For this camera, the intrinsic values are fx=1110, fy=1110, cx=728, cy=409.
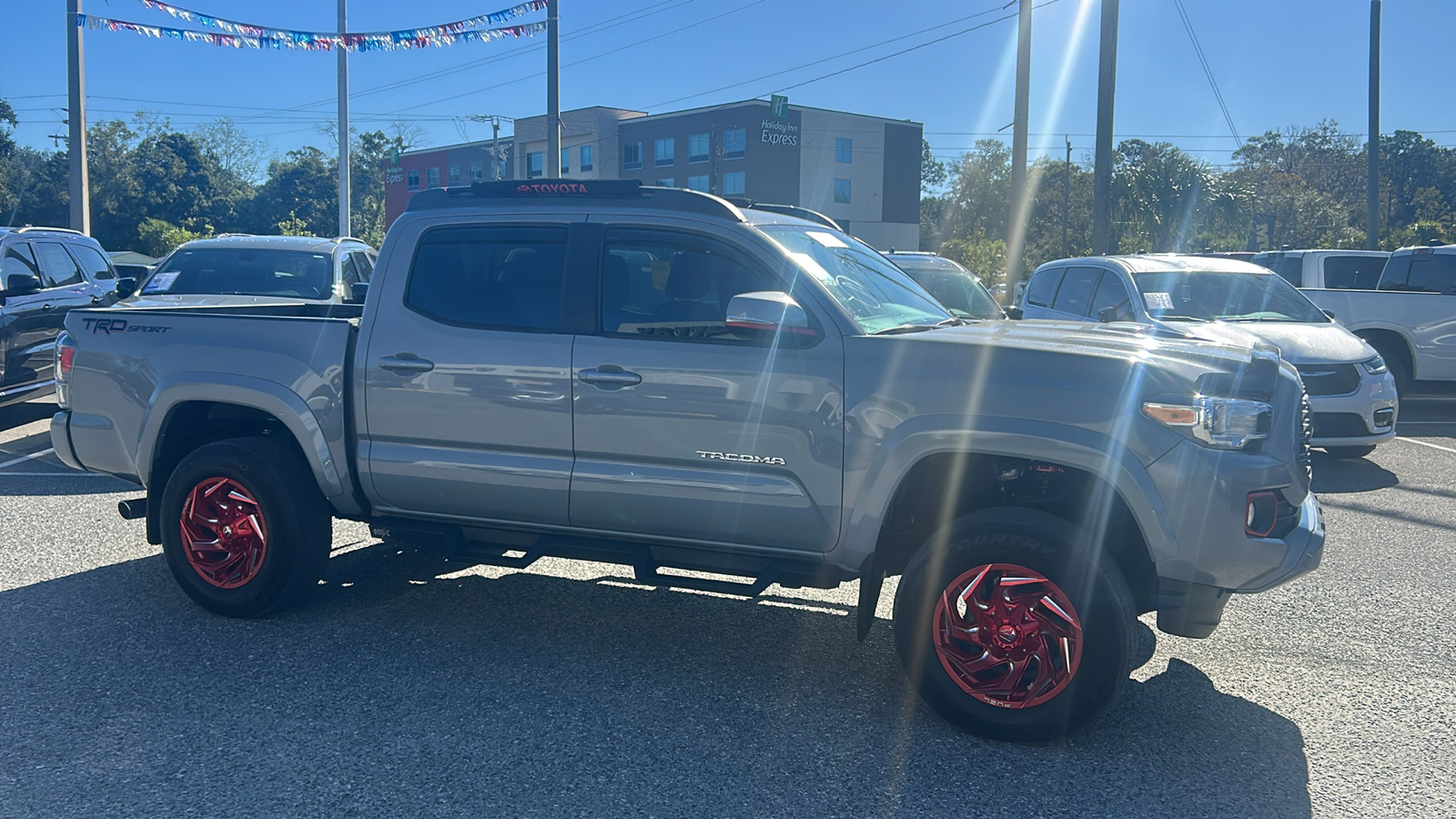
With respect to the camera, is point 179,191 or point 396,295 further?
point 179,191

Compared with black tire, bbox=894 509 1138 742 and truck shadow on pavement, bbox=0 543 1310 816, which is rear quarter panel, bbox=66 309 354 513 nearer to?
truck shadow on pavement, bbox=0 543 1310 816

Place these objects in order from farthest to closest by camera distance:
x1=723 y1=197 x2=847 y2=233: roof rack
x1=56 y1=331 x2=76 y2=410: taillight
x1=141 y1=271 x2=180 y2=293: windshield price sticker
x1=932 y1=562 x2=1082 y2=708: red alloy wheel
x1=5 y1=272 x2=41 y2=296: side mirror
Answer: x1=141 y1=271 x2=180 y2=293: windshield price sticker < x1=5 y1=272 x2=41 y2=296: side mirror < x1=56 y1=331 x2=76 y2=410: taillight < x1=723 y1=197 x2=847 y2=233: roof rack < x1=932 y1=562 x2=1082 y2=708: red alloy wheel

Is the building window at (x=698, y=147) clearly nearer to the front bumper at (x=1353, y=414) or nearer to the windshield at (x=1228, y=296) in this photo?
the windshield at (x=1228, y=296)

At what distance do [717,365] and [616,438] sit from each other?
0.55 meters

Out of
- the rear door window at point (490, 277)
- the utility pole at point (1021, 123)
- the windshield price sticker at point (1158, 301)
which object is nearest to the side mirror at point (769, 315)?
the rear door window at point (490, 277)

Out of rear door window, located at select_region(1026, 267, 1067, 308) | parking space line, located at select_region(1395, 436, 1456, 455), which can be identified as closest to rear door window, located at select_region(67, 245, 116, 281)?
rear door window, located at select_region(1026, 267, 1067, 308)

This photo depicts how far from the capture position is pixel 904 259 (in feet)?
42.6

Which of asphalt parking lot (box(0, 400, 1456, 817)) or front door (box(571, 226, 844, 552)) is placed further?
front door (box(571, 226, 844, 552))

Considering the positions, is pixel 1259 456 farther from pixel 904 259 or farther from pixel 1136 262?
pixel 904 259

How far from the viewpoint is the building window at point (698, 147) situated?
63406mm

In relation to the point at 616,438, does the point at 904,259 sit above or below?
above

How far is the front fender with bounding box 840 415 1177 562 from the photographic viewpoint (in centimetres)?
393

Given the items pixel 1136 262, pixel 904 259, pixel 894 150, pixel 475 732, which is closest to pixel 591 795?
pixel 475 732

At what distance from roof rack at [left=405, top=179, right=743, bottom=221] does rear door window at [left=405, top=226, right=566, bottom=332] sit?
0.15m
